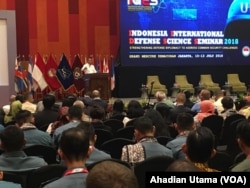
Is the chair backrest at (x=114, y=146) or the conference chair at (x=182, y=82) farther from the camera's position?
the conference chair at (x=182, y=82)

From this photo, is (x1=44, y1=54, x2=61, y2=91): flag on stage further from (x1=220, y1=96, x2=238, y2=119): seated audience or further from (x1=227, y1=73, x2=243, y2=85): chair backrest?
(x1=220, y1=96, x2=238, y2=119): seated audience

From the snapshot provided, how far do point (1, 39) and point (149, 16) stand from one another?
14.8 feet

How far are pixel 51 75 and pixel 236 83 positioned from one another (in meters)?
6.21

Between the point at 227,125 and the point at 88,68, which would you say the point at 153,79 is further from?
the point at 227,125

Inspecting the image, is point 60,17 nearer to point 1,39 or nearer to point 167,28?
point 1,39

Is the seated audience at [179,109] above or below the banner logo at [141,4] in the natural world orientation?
below

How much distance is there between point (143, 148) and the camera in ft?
11.7

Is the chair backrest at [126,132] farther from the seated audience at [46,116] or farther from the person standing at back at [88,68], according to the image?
the person standing at back at [88,68]

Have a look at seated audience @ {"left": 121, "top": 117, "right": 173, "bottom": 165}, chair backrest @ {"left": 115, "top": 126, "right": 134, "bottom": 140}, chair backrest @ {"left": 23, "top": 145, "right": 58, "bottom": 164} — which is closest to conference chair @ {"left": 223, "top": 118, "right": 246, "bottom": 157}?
chair backrest @ {"left": 115, "top": 126, "right": 134, "bottom": 140}

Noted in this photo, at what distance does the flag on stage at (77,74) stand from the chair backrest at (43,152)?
9.79 metres

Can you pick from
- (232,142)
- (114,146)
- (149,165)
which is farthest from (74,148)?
(232,142)

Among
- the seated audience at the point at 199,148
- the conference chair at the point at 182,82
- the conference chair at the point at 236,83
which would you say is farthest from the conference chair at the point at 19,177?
the conference chair at the point at 236,83

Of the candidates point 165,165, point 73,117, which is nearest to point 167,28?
point 73,117

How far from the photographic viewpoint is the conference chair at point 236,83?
1508 centimetres
